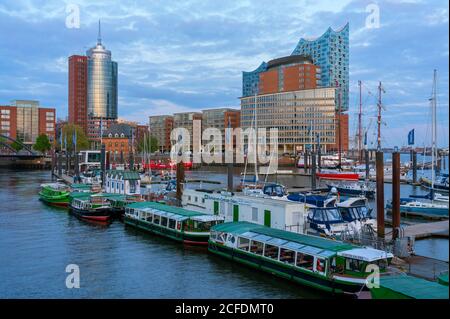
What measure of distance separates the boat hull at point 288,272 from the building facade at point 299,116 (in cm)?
14297

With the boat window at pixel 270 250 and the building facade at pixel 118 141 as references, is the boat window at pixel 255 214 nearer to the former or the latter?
the boat window at pixel 270 250

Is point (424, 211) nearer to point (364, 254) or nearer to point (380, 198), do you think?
point (380, 198)

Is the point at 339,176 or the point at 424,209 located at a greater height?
the point at 339,176

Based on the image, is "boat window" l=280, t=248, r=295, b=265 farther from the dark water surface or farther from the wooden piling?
the wooden piling

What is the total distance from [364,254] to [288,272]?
189 inches

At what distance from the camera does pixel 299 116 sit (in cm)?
18112

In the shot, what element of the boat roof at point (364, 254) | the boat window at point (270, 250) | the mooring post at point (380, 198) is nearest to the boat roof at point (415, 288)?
the boat roof at point (364, 254)

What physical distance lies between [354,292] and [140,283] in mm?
11962

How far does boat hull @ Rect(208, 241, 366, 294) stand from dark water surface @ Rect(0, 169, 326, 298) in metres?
0.42

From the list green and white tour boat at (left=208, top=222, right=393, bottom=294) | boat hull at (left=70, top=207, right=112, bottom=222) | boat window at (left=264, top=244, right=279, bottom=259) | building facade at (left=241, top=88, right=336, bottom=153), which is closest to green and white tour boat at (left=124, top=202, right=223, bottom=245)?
green and white tour boat at (left=208, top=222, right=393, bottom=294)

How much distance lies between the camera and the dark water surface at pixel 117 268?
2530 centimetres

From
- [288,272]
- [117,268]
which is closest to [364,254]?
[288,272]
